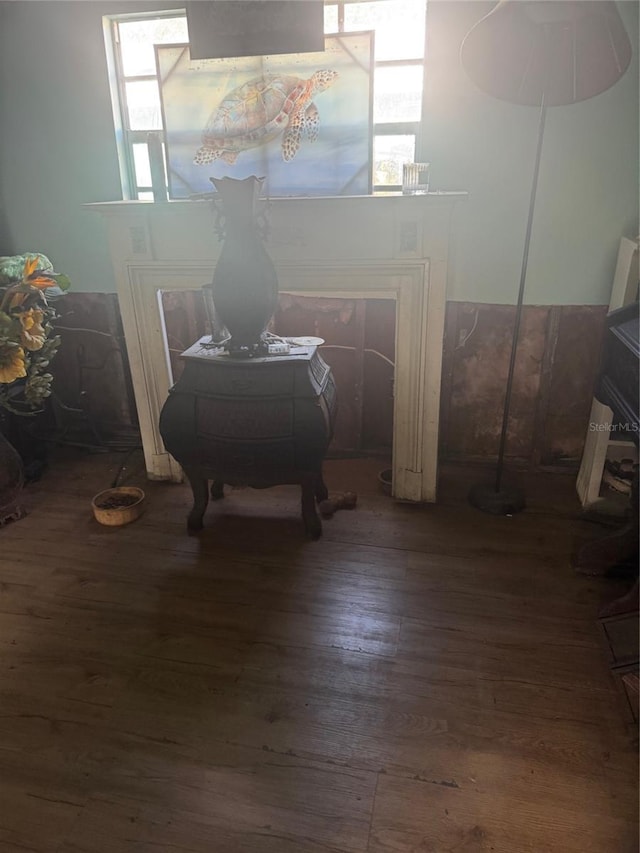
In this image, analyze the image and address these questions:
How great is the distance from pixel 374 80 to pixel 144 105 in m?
1.07

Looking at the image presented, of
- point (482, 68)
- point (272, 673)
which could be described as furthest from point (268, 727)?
point (482, 68)

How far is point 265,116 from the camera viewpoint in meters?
2.38

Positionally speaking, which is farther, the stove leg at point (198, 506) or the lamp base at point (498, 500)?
the lamp base at point (498, 500)

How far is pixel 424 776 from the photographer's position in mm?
1412

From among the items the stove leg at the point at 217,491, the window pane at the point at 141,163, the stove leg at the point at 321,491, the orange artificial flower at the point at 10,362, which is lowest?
the stove leg at the point at 217,491

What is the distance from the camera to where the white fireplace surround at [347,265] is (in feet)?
7.26

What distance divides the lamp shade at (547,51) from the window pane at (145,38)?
50.0 inches

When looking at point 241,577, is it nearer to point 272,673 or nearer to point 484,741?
point 272,673

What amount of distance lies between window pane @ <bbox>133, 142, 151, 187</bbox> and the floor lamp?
4.91 feet

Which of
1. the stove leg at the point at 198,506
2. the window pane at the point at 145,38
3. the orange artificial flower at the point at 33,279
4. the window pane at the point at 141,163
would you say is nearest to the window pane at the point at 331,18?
the window pane at the point at 145,38

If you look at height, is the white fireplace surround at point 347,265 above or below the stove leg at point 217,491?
above

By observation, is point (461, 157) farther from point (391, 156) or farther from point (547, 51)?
point (547, 51)

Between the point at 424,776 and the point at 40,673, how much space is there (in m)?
1.17

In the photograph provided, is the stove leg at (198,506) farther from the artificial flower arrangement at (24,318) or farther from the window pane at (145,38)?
the window pane at (145,38)
